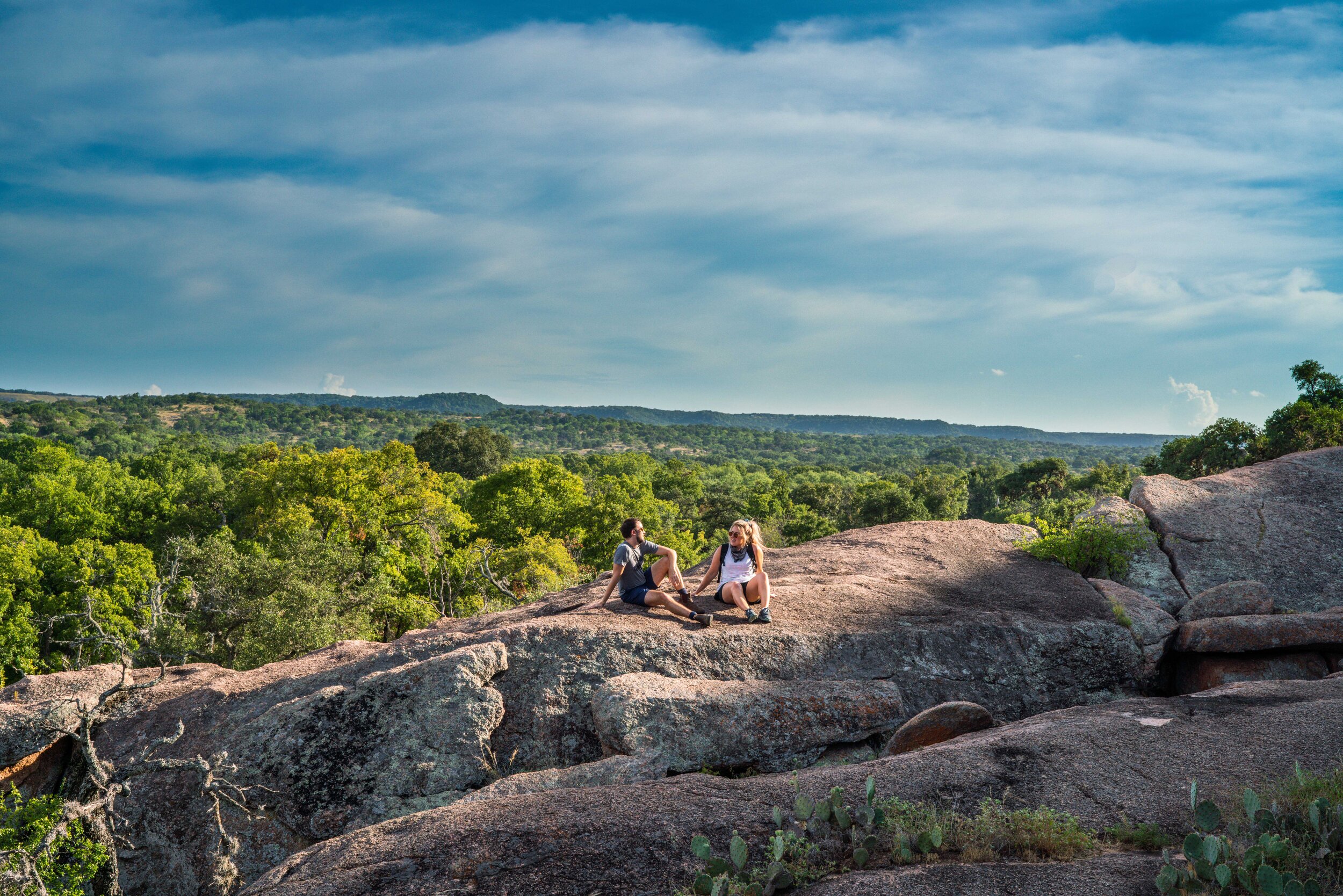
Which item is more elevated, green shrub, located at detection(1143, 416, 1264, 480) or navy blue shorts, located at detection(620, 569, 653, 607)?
green shrub, located at detection(1143, 416, 1264, 480)

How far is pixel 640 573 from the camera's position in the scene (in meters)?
11.9

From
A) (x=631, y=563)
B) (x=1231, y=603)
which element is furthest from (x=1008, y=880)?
(x=1231, y=603)

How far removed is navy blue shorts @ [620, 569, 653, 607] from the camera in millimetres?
11617

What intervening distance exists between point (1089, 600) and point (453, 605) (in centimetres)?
2678

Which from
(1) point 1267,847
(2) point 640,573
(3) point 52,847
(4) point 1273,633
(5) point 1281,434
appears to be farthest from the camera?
(5) point 1281,434

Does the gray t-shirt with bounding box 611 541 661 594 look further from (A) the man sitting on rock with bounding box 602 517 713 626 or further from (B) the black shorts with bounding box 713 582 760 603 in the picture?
(B) the black shorts with bounding box 713 582 760 603

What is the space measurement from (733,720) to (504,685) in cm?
312

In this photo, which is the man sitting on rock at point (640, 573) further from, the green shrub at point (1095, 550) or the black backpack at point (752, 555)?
the green shrub at point (1095, 550)

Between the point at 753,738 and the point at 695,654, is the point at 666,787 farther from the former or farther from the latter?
the point at 695,654

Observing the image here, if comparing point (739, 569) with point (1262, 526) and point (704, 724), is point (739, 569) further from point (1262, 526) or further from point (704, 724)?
point (1262, 526)

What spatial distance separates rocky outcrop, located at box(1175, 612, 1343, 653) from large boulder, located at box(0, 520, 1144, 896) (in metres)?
1.14

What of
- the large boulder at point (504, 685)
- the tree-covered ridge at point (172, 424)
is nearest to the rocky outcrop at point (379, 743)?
the large boulder at point (504, 685)

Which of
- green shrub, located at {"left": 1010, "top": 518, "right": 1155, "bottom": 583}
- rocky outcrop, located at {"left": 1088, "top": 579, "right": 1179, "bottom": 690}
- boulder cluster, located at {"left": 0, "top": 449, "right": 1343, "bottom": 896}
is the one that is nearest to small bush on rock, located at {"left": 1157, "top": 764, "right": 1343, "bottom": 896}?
boulder cluster, located at {"left": 0, "top": 449, "right": 1343, "bottom": 896}

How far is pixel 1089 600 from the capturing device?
13.6m
